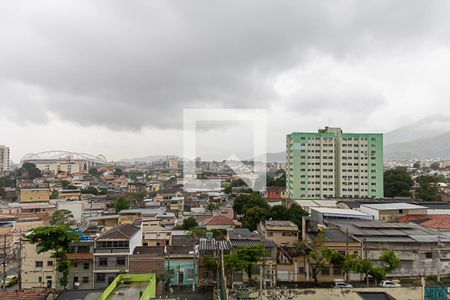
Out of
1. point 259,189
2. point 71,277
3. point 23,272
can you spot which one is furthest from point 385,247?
point 259,189

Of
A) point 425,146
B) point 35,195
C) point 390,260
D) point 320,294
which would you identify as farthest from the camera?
point 425,146

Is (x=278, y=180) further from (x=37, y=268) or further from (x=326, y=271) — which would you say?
(x=37, y=268)

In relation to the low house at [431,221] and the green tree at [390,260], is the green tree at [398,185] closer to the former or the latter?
the low house at [431,221]

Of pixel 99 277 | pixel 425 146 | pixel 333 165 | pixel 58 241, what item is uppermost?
pixel 425 146

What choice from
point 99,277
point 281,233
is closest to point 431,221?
point 281,233

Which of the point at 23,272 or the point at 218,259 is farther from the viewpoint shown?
the point at 23,272

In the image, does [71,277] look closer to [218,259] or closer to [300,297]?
[218,259]

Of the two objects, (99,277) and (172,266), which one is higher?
(172,266)

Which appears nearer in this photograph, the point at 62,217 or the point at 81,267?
the point at 81,267
